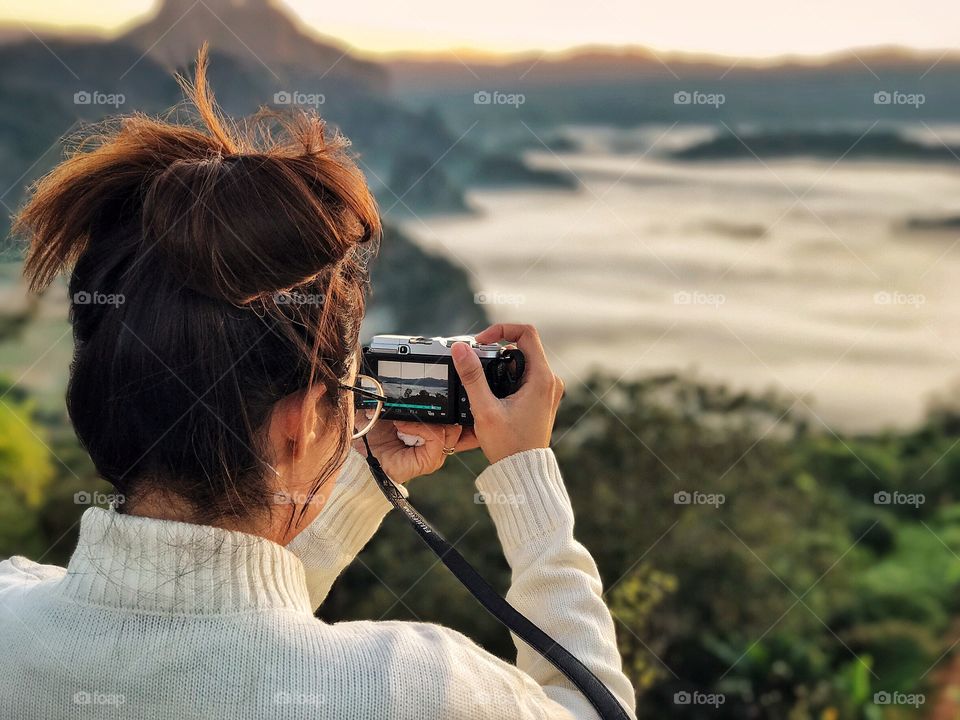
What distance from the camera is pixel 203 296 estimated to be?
791 mm

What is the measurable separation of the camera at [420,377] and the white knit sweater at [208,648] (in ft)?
1.17

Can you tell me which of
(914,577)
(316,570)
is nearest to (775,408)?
(914,577)

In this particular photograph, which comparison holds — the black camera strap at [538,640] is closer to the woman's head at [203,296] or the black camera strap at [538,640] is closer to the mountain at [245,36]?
the woman's head at [203,296]

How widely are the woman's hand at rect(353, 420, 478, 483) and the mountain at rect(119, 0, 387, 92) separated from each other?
195 cm

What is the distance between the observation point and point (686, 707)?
8.27ft

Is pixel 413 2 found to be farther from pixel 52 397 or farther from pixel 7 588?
pixel 7 588

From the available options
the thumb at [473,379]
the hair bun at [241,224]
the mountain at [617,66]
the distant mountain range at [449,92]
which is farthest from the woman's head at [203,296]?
the mountain at [617,66]

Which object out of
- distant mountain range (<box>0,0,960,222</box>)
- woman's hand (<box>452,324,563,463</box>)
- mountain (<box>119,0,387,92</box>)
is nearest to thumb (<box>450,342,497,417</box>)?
woman's hand (<box>452,324,563,463</box>)

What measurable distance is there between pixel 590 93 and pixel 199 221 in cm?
246

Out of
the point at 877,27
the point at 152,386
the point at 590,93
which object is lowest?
the point at 152,386

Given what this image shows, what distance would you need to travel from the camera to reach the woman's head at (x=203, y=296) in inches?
31.0

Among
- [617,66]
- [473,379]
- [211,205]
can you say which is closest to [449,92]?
[617,66]

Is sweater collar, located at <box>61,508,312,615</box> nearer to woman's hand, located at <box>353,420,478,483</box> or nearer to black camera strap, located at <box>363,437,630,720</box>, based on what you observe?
black camera strap, located at <box>363,437,630,720</box>

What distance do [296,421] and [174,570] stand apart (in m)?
0.16
